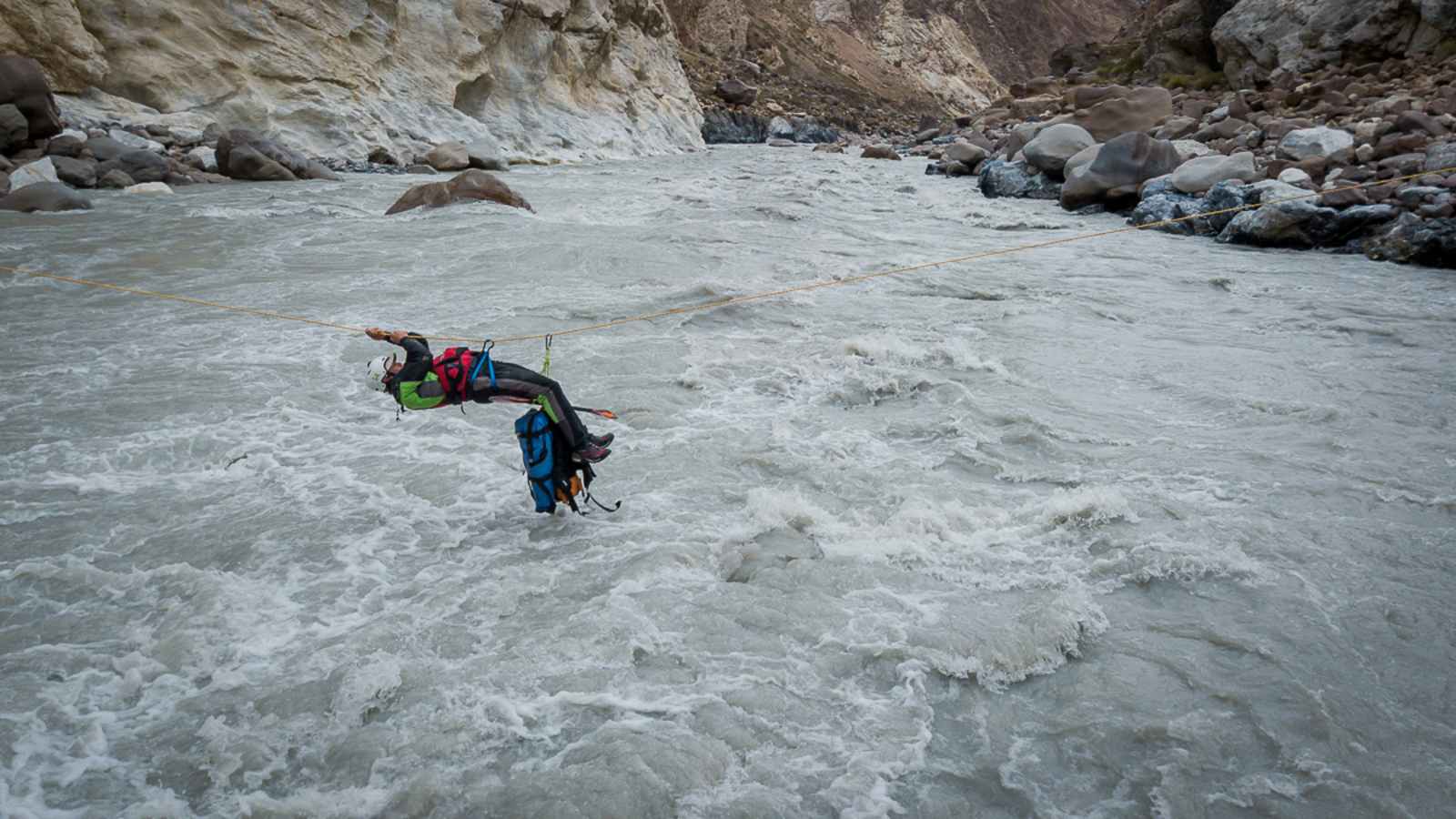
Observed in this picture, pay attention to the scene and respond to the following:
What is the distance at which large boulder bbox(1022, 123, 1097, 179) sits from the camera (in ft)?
61.8

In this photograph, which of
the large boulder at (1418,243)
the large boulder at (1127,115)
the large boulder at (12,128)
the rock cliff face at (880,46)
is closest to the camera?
the large boulder at (1418,243)

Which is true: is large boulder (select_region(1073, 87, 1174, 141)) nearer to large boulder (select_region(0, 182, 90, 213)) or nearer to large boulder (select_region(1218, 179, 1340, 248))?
large boulder (select_region(1218, 179, 1340, 248))

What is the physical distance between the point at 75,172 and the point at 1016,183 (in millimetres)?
19006

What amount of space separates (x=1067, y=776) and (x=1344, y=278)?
10351 millimetres

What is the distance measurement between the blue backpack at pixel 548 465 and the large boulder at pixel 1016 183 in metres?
17.4

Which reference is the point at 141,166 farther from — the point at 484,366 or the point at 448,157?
the point at 484,366

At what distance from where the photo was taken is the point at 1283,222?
12.2 metres

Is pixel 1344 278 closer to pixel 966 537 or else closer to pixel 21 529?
pixel 966 537

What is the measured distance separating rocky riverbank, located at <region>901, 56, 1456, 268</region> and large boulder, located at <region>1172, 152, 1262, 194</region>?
20mm

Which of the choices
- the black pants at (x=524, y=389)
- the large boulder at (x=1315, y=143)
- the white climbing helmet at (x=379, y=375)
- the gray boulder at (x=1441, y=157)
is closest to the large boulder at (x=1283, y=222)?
the gray boulder at (x=1441, y=157)

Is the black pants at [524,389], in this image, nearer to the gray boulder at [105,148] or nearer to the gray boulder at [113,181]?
the gray boulder at [113,181]

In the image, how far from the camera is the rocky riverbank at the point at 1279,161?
11625 mm

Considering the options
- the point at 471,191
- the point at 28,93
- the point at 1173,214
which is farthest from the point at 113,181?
the point at 1173,214

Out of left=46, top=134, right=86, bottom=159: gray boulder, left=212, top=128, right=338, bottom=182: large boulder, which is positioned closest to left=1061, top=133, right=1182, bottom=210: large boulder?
left=212, top=128, right=338, bottom=182: large boulder
